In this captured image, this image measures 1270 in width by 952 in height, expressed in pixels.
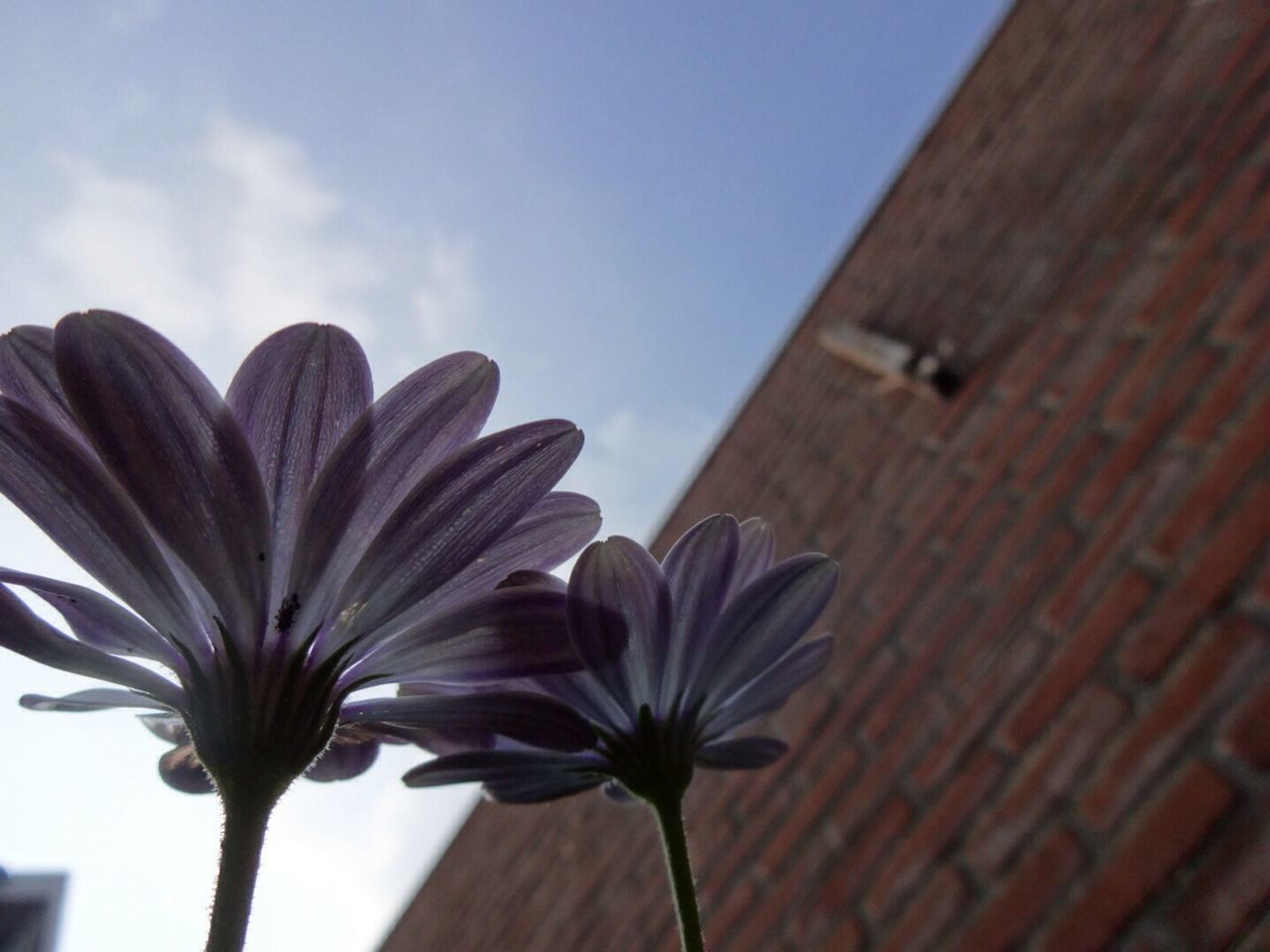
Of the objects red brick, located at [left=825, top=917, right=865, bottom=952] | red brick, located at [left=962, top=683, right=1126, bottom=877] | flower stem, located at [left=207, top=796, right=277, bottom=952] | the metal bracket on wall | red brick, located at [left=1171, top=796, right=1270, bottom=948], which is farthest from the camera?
the metal bracket on wall

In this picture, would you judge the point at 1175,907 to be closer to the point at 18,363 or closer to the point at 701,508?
Answer: the point at 18,363

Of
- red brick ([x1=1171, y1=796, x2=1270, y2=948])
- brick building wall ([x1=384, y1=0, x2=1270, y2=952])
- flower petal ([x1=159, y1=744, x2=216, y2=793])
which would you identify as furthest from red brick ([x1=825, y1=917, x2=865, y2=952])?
flower petal ([x1=159, y1=744, x2=216, y2=793])

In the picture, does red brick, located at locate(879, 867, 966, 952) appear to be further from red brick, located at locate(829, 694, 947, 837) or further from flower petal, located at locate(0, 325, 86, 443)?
flower petal, located at locate(0, 325, 86, 443)

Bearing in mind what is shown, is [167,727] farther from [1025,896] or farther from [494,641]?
[1025,896]

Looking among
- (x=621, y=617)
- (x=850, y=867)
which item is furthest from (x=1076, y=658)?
(x=621, y=617)

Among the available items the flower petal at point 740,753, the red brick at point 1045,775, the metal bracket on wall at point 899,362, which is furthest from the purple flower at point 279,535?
the metal bracket on wall at point 899,362
